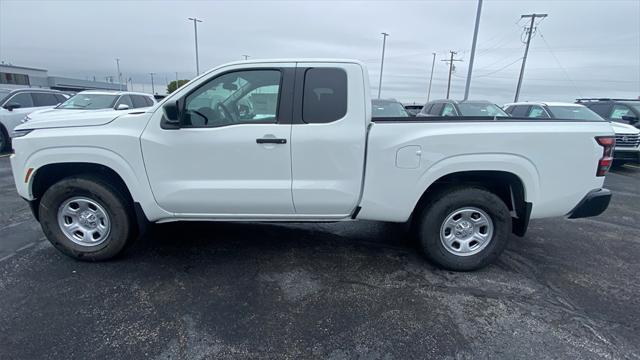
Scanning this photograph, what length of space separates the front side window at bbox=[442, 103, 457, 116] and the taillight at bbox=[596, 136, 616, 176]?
26.4 ft

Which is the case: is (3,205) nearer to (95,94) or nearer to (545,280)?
(95,94)

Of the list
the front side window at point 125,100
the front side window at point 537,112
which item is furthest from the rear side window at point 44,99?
the front side window at point 537,112

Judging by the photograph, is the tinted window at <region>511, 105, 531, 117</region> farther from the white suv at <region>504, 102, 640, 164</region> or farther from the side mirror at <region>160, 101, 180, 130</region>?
the side mirror at <region>160, 101, 180, 130</region>

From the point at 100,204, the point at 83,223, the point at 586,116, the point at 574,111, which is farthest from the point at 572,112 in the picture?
the point at 83,223

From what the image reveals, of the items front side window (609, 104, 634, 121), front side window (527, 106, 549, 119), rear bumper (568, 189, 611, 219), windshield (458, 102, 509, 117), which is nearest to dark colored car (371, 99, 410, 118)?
windshield (458, 102, 509, 117)

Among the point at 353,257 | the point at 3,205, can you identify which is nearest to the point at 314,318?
the point at 353,257

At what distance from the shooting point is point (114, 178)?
3.35 m

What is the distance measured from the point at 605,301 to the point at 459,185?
1572mm

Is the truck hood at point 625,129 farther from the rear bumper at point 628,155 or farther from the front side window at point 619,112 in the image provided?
the front side window at point 619,112

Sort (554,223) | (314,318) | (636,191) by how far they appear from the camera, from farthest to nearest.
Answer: (636,191)
(554,223)
(314,318)

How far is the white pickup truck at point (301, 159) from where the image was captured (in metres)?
3.02

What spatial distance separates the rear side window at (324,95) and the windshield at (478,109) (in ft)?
28.2

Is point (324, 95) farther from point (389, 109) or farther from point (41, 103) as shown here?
point (41, 103)


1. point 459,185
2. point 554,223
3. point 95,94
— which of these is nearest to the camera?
point 459,185
